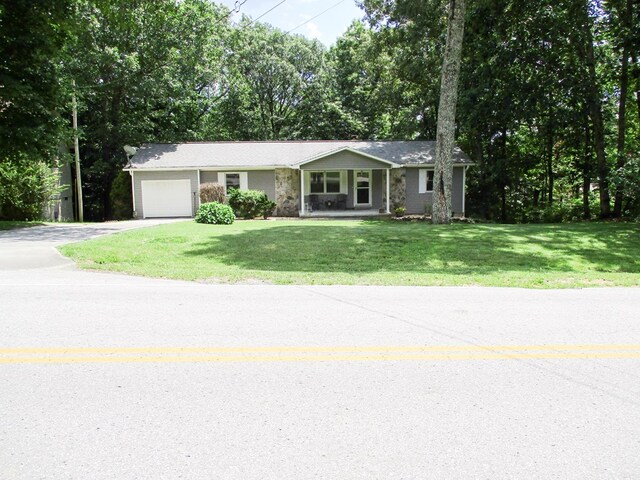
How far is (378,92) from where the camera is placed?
109 feet

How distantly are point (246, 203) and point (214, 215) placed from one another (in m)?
4.45

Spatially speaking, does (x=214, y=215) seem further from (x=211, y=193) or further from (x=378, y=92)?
(x=378, y=92)

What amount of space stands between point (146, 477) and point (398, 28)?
29.2 meters

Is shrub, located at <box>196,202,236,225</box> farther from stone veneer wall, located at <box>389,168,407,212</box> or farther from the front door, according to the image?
stone veneer wall, located at <box>389,168,407,212</box>

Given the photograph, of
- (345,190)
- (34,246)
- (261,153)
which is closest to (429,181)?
(345,190)

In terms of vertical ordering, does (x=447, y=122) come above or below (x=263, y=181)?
above

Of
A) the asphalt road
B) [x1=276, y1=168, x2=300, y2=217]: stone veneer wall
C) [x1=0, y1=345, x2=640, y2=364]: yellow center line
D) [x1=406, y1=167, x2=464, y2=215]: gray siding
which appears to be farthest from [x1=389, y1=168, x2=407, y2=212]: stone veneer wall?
[x1=0, y1=345, x2=640, y2=364]: yellow center line

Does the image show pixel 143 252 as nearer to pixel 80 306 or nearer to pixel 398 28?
pixel 80 306

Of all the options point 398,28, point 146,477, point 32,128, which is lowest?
point 146,477

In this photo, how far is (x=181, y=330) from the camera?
545 centimetres

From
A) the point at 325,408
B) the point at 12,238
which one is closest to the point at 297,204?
the point at 12,238

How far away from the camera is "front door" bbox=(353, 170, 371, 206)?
27.3 meters

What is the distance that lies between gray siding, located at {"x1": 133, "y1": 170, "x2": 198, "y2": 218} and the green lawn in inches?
408

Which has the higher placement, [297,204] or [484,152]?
[484,152]
